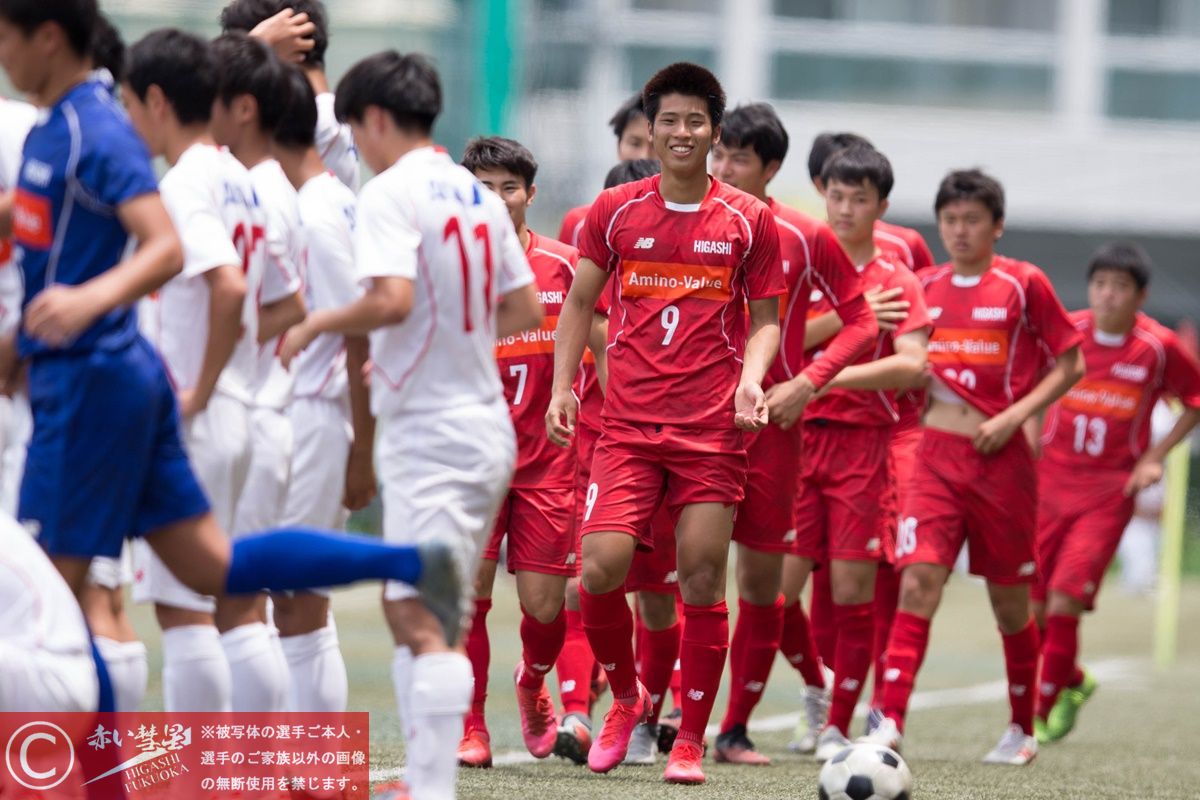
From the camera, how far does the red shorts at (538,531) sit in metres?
7.50

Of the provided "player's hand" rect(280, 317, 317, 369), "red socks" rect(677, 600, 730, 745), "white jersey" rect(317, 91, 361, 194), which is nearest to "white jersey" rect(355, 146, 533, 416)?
"player's hand" rect(280, 317, 317, 369)

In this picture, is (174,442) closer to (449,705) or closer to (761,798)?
(449,705)

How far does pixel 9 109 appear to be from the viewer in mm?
6102

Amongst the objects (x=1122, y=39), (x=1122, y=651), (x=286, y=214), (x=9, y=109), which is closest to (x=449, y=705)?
(x=286, y=214)

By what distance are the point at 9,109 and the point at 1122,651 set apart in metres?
13.4

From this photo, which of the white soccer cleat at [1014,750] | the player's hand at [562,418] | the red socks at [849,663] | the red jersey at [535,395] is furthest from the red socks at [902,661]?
the player's hand at [562,418]

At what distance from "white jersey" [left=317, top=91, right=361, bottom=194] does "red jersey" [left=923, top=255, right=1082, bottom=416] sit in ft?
9.98

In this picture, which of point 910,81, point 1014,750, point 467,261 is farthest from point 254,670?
point 910,81

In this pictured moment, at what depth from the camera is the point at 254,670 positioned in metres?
5.29

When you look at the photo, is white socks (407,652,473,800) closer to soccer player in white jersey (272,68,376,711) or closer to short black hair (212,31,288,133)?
soccer player in white jersey (272,68,376,711)

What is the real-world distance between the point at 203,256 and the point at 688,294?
2.22 meters

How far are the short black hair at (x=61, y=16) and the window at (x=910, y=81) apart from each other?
35.0 m

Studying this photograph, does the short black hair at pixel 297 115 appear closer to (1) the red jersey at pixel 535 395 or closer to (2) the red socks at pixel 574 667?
(1) the red jersey at pixel 535 395

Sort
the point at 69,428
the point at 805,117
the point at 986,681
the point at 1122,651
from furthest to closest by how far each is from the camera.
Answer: the point at 805,117 → the point at 1122,651 → the point at 986,681 → the point at 69,428
